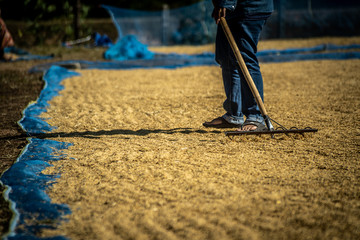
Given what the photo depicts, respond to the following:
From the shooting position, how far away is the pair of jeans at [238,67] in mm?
3086

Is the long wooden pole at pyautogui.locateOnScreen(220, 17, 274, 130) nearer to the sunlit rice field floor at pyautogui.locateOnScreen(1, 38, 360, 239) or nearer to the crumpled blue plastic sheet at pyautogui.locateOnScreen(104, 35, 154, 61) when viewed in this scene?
the sunlit rice field floor at pyautogui.locateOnScreen(1, 38, 360, 239)

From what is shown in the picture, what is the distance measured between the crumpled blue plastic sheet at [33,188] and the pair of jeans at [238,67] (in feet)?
4.96

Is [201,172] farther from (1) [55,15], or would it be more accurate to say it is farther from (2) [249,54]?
(1) [55,15]

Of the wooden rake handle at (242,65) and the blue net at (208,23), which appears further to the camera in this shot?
the blue net at (208,23)

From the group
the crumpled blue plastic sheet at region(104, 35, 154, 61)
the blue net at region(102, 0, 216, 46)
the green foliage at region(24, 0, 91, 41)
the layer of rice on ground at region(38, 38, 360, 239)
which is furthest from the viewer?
the green foliage at region(24, 0, 91, 41)

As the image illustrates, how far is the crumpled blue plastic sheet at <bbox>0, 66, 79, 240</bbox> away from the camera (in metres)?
1.82

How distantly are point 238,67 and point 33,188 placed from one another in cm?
191

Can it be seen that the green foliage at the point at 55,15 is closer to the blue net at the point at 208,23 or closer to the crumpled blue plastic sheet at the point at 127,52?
the blue net at the point at 208,23

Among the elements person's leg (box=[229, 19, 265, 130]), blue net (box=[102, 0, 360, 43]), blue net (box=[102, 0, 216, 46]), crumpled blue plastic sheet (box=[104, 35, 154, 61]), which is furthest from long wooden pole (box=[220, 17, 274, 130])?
blue net (box=[102, 0, 360, 43])

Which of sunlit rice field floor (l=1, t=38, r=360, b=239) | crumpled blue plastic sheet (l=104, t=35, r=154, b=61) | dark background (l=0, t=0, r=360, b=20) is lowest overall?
crumpled blue plastic sheet (l=104, t=35, r=154, b=61)

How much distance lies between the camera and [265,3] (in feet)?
10.0

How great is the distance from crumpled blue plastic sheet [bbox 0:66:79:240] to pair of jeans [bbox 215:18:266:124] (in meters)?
1.51

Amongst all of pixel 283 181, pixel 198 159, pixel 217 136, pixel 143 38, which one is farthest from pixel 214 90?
pixel 143 38

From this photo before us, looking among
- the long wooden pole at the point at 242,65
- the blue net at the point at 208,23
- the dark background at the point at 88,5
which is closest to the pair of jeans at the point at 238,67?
the long wooden pole at the point at 242,65
